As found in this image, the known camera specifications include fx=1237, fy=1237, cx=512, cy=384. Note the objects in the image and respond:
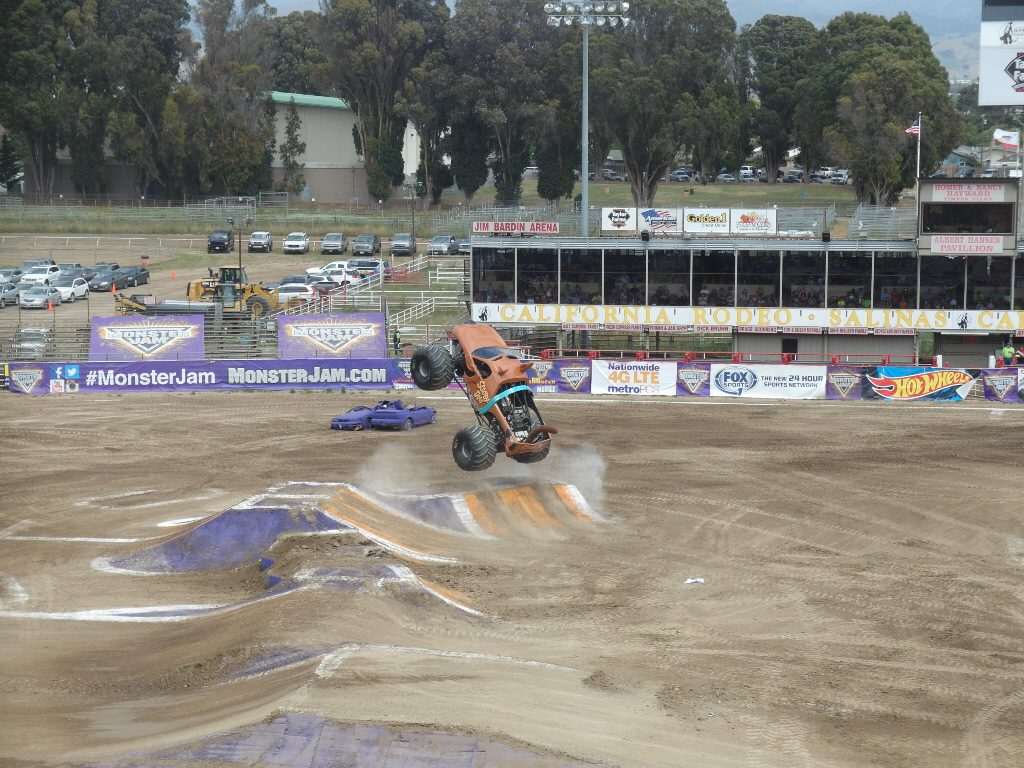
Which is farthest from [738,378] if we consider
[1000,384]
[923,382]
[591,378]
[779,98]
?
[779,98]

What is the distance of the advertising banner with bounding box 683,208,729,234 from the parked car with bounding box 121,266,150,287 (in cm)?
3174

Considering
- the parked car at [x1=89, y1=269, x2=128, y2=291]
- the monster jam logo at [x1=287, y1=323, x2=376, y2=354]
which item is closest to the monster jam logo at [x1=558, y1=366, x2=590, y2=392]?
the monster jam logo at [x1=287, y1=323, x2=376, y2=354]

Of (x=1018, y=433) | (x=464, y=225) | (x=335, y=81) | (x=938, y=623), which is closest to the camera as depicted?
(x=938, y=623)

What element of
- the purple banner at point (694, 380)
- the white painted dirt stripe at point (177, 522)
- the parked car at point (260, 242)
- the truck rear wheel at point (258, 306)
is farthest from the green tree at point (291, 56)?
the white painted dirt stripe at point (177, 522)

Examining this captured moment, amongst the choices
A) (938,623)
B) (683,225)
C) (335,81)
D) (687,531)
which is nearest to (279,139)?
(335,81)

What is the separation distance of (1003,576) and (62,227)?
72934 millimetres

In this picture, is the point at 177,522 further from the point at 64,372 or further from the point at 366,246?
the point at 366,246

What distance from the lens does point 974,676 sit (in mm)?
16969

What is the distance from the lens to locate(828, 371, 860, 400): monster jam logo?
41312mm

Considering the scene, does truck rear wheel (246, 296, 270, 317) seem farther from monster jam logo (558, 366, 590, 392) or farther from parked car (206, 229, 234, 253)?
parked car (206, 229, 234, 253)

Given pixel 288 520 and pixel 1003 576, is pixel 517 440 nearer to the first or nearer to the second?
pixel 288 520

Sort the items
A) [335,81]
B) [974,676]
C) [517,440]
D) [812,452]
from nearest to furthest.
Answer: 1. [974,676]
2. [517,440]
3. [812,452]
4. [335,81]

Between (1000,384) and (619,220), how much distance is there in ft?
55.2

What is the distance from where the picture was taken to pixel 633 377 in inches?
1666
